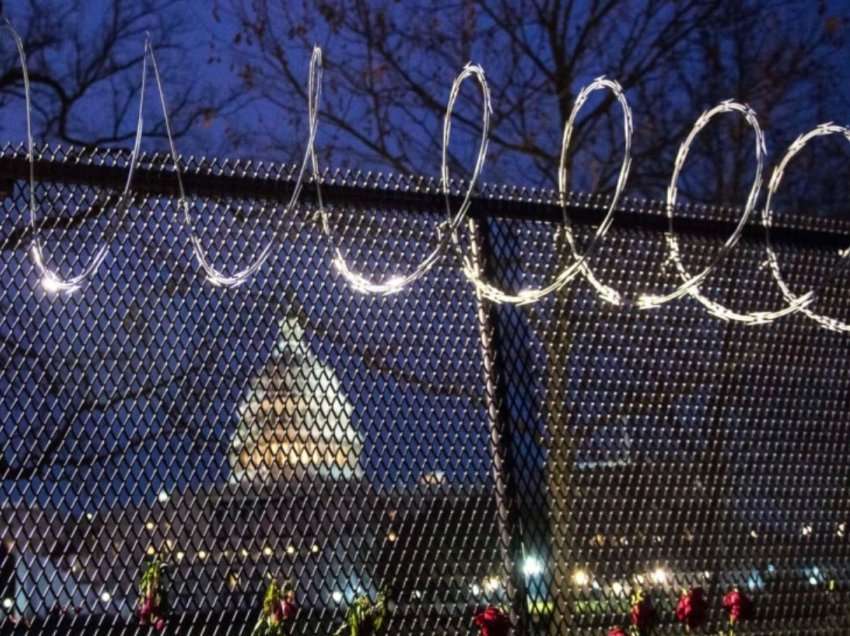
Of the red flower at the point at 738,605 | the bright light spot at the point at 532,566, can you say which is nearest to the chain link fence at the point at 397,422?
the bright light spot at the point at 532,566

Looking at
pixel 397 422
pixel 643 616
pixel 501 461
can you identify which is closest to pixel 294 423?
pixel 397 422

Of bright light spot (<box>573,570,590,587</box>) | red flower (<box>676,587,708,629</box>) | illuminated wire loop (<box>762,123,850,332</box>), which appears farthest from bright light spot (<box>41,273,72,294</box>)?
illuminated wire loop (<box>762,123,850,332</box>)

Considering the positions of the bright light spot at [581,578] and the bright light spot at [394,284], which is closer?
the bright light spot at [394,284]

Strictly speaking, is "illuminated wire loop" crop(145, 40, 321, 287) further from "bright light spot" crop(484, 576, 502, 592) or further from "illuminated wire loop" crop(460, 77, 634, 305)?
"bright light spot" crop(484, 576, 502, 592)

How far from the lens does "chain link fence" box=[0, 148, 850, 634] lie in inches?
179

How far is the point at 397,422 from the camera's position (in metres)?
5.18

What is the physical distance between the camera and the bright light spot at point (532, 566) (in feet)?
17.6

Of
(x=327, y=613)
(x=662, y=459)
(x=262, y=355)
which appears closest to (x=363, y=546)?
(x=327, y=613)

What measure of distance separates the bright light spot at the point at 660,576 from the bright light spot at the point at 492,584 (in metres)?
0.95

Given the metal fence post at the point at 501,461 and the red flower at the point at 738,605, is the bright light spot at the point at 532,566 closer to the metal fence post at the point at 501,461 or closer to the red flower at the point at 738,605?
the metal fence post at the point at 501,461

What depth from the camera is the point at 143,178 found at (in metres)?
4.72

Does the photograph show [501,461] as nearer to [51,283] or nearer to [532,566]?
[532,566]

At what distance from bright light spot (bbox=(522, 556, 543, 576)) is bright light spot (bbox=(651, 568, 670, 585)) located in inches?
28.9

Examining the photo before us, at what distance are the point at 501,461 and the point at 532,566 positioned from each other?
515mm
